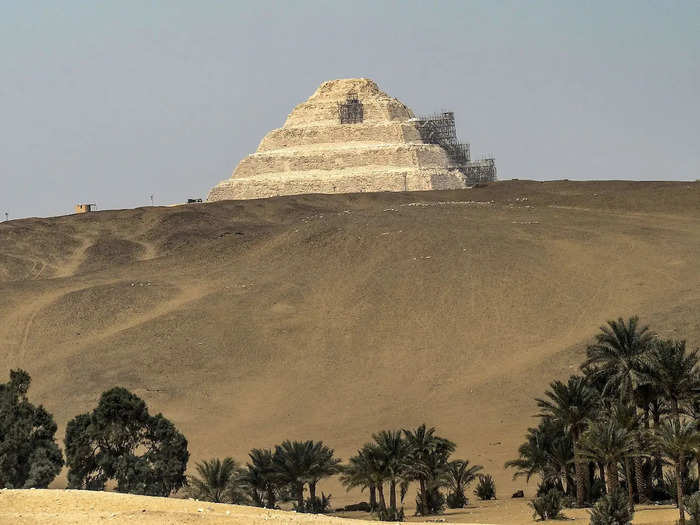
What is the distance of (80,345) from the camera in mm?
75125

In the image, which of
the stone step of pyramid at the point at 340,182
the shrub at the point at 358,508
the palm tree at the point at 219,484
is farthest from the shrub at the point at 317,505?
the stone step of pyramid at the point at 340,182

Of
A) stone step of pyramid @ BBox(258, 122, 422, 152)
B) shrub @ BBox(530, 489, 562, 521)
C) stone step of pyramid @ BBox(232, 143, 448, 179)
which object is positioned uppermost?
stone step of pyramid @ BBox(258, 122, 422, 152)

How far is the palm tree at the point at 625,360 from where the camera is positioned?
38.9 meters

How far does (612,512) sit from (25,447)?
2118 cm

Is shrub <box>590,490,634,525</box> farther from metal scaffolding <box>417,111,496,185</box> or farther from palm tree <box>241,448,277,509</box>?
metal scaffolding <box>417,111,496,185</box>

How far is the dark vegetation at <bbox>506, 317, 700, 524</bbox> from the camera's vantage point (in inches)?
1422

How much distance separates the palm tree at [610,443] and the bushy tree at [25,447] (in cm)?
1787

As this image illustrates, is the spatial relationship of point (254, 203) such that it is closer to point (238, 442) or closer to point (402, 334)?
point (402, 334)

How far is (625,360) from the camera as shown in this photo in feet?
129

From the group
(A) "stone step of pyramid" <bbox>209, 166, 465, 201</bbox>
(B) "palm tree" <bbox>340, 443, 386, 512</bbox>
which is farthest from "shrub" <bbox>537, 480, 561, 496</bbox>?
(A) "stone step of pyramid" <bbox>209, 166, 465, 201</bbox>

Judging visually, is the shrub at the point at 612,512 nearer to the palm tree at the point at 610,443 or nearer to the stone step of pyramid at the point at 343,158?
the palm tree at the point at 610,443

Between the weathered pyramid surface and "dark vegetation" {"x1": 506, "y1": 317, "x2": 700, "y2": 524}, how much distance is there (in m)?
102

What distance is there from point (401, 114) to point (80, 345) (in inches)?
3592

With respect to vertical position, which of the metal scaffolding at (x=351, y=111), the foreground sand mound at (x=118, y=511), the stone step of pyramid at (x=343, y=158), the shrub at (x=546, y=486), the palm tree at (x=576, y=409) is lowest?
the foreground sand mound at (x=118, y=511)
